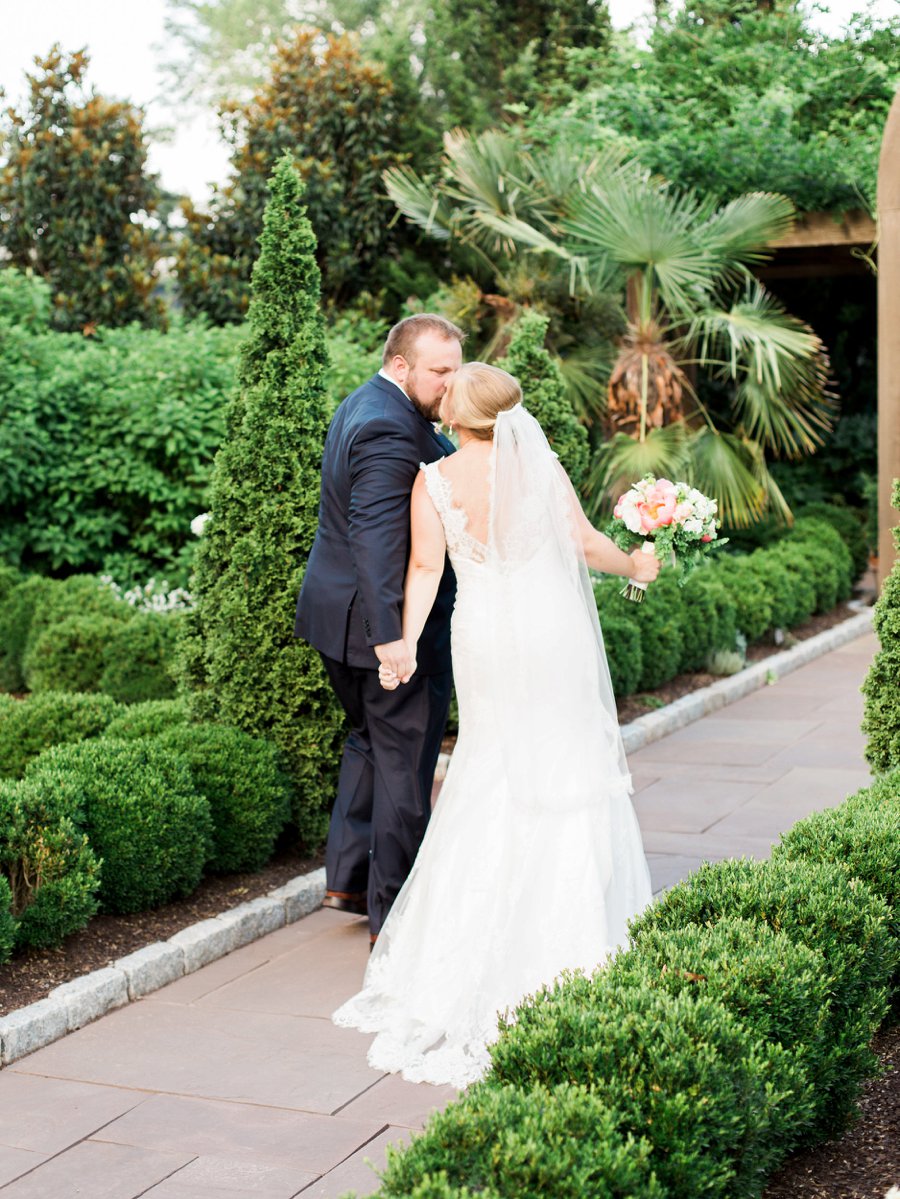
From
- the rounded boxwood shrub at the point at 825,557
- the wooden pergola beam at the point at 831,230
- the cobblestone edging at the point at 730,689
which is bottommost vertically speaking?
the cobblestone edging at the point at 730,689

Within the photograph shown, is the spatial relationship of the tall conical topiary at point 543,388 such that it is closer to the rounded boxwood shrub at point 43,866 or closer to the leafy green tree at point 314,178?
the rounded boxwood shrub at point 43,866

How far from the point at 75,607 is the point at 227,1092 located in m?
5.04

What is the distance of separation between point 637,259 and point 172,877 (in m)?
7.27

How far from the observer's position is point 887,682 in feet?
15.8

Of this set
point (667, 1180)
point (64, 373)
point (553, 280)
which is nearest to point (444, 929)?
point (667, 1180)

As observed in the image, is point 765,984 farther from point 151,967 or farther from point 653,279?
point 653,279

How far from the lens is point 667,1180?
228 centimetres

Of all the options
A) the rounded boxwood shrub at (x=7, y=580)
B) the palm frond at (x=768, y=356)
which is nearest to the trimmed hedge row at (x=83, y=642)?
the rounded boxwood shrub at (x=7, y=580)

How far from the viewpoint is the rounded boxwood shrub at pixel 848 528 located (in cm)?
1355

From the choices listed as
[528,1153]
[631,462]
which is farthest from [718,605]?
[528,1153]

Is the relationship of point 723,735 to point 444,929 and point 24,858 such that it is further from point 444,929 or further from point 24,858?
point 24,858

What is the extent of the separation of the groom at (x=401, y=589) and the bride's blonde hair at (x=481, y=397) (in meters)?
0.28

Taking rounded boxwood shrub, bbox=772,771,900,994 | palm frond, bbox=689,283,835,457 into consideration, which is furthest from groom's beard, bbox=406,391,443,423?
palm frond, bbox=689,283,835,457

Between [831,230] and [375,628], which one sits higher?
[831,230]
